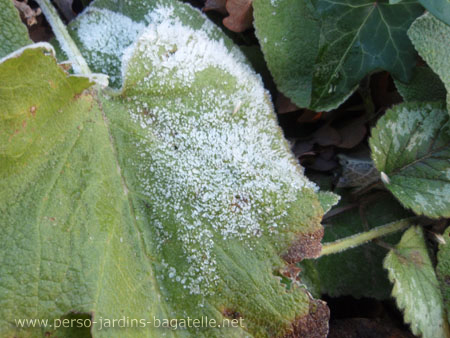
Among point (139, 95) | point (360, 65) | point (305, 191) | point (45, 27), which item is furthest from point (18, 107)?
point (360, 65)

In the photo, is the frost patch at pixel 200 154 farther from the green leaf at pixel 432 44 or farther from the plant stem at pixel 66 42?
the green leaf at pixel 432 44

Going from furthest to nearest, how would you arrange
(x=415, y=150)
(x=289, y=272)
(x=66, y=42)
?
(x=415, y=150) < (x=66, y=42) < (x=289, y=272)

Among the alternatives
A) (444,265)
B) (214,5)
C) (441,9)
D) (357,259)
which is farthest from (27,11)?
(444,265)

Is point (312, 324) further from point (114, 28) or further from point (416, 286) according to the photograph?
point (114, 28)

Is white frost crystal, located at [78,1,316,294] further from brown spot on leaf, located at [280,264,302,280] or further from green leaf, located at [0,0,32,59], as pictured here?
green leaf, located at [0,0,32,59]

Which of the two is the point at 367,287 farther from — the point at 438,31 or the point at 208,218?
the point at 438,31

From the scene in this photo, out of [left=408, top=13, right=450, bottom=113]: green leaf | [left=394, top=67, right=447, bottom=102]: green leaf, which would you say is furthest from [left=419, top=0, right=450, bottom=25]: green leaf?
[left=394, top=67, right=447, bottom=102]: green leaf
